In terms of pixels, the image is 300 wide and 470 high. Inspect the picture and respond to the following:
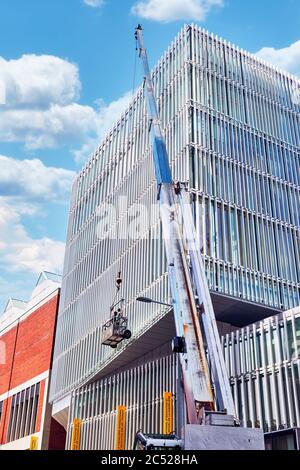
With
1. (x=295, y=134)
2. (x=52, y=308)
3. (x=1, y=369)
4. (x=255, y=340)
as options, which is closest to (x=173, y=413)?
(x=255, y=340)

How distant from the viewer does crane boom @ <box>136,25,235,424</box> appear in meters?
17.8

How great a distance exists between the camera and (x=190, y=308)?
2028cm

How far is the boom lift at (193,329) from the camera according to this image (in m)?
16.9

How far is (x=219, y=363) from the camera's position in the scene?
61.2ft

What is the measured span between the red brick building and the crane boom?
4353 centimetres

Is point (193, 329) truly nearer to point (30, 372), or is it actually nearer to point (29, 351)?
point (30, 372)

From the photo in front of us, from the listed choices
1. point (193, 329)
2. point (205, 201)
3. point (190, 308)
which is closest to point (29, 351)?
point (205, 201)

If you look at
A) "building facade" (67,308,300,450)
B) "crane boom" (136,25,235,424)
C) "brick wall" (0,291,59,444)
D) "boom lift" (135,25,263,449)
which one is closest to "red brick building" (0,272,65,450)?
"brick wall" (0,291,59,444)

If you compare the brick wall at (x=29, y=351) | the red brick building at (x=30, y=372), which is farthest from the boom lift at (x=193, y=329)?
the brick wall at (x=29, y=351)

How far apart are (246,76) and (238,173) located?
12096 mm

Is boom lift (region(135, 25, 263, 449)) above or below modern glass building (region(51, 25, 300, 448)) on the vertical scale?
below

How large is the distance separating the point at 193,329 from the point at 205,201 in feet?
75.3

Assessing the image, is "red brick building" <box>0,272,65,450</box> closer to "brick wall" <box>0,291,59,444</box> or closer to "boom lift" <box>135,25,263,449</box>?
"brick wall" <box>0,291,59,444</box>

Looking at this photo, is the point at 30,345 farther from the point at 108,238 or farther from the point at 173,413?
the point at 173,413
